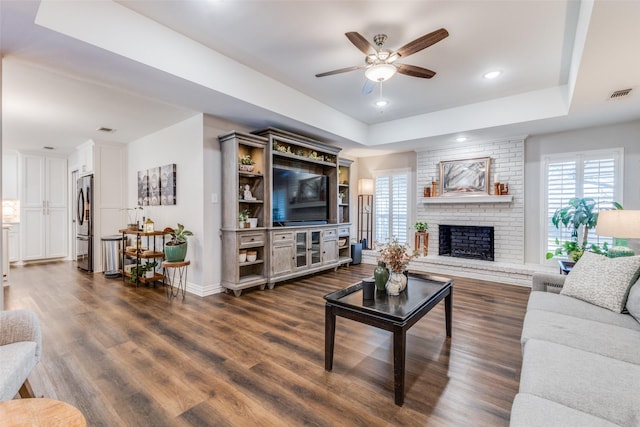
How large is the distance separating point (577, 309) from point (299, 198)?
3.78m

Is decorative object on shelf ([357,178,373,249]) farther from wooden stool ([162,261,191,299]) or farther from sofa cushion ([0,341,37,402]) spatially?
sofa cushion ([0,341,37,402])

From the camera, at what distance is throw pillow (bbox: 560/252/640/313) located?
84.0 inches

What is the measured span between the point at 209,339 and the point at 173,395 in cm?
80

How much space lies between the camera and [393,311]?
196 cm

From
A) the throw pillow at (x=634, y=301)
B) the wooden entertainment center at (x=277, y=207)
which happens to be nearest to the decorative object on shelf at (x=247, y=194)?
the wooden entertainment center at (x=277, y=207)

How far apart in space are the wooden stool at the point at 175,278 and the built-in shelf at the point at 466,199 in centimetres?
456

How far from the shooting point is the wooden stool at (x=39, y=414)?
0.99 meters

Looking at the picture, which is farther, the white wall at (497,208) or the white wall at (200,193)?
the white wall at (497,208)

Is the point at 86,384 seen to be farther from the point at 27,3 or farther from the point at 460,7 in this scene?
the point at 460,7

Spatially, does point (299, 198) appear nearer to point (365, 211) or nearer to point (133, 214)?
point (365, 211)

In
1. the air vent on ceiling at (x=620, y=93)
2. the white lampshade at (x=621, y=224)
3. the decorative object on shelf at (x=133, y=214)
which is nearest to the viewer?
the white lampshade at (x=621, y=224)

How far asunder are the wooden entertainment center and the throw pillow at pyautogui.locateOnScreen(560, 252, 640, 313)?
3367 mm


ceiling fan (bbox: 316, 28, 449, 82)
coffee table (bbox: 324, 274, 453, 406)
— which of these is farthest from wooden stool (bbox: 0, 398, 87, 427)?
ceiling fan (bbox: 316, 28, 449, 82)

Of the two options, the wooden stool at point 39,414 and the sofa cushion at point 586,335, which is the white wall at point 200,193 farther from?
the sofa cushion at point 586,335
